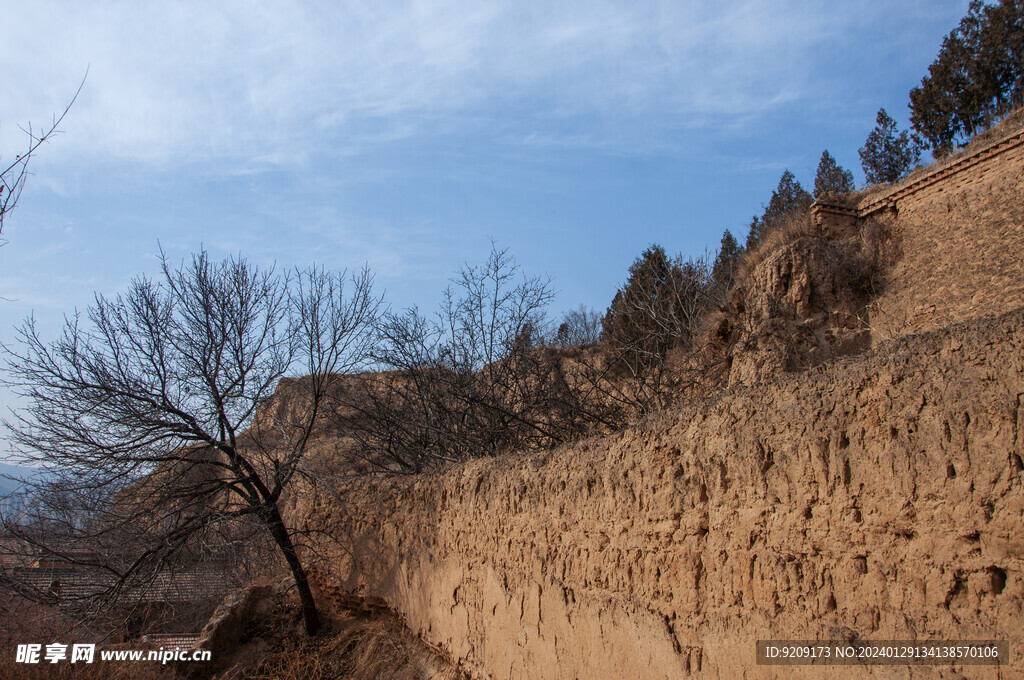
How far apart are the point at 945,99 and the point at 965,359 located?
25.9 m

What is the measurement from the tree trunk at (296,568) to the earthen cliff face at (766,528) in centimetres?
318

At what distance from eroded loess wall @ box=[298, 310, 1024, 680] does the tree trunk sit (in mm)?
4122

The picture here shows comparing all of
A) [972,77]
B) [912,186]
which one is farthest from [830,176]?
[912,186]

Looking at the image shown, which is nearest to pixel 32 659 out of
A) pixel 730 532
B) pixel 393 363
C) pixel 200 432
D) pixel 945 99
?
pixel 200 432

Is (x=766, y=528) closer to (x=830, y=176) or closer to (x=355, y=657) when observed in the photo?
(x=355, y=657)

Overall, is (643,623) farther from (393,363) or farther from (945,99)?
(945,99)

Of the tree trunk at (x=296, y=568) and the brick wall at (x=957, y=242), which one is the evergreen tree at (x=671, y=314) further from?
the tree trunk at (x=296, y=568)

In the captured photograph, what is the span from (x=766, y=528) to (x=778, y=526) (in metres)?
0.10

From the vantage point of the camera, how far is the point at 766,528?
4414mm

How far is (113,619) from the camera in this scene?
9797 mm

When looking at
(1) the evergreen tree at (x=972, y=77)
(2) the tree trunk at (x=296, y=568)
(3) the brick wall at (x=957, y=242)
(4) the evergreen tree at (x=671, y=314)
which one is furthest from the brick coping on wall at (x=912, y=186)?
(2) the tree trunk at (x=296, y=568)

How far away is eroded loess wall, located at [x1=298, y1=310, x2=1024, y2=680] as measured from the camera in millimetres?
Result: 3355

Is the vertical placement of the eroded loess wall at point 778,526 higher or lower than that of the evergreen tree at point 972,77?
lower

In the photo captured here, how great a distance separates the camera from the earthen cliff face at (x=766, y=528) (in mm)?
3363
